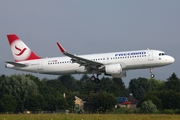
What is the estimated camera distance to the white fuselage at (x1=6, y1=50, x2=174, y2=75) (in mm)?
55750

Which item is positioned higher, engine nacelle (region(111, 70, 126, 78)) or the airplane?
the airplane

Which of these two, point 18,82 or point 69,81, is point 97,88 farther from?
point 18,82

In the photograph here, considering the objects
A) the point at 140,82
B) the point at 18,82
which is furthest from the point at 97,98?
the point at 140,82

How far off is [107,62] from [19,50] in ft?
43.9

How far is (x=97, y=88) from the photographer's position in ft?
494

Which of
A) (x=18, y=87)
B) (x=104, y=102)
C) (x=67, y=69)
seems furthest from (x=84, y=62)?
(x=18, y=87)

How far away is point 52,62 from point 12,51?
7.57m

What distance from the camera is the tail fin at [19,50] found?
6228 centimetres

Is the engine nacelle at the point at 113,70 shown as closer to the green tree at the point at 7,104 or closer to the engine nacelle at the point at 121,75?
the engine nacelle at the point at 121,75

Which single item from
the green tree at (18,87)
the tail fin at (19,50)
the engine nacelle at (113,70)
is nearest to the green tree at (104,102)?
the green tree at (18,87)

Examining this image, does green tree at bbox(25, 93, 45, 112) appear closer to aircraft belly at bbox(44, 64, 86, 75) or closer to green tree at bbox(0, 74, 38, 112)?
green tree at bbox(0, 74, 38, 112)

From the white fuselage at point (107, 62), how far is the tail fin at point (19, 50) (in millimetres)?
1209

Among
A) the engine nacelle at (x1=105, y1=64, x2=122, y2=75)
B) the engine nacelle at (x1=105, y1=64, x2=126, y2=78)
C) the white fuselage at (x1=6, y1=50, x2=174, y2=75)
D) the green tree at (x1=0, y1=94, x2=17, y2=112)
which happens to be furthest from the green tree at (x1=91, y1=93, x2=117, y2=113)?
the engine nacelle at (x1=105, y1=64, x2=122, y2=75)

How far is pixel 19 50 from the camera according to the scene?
210 ft
